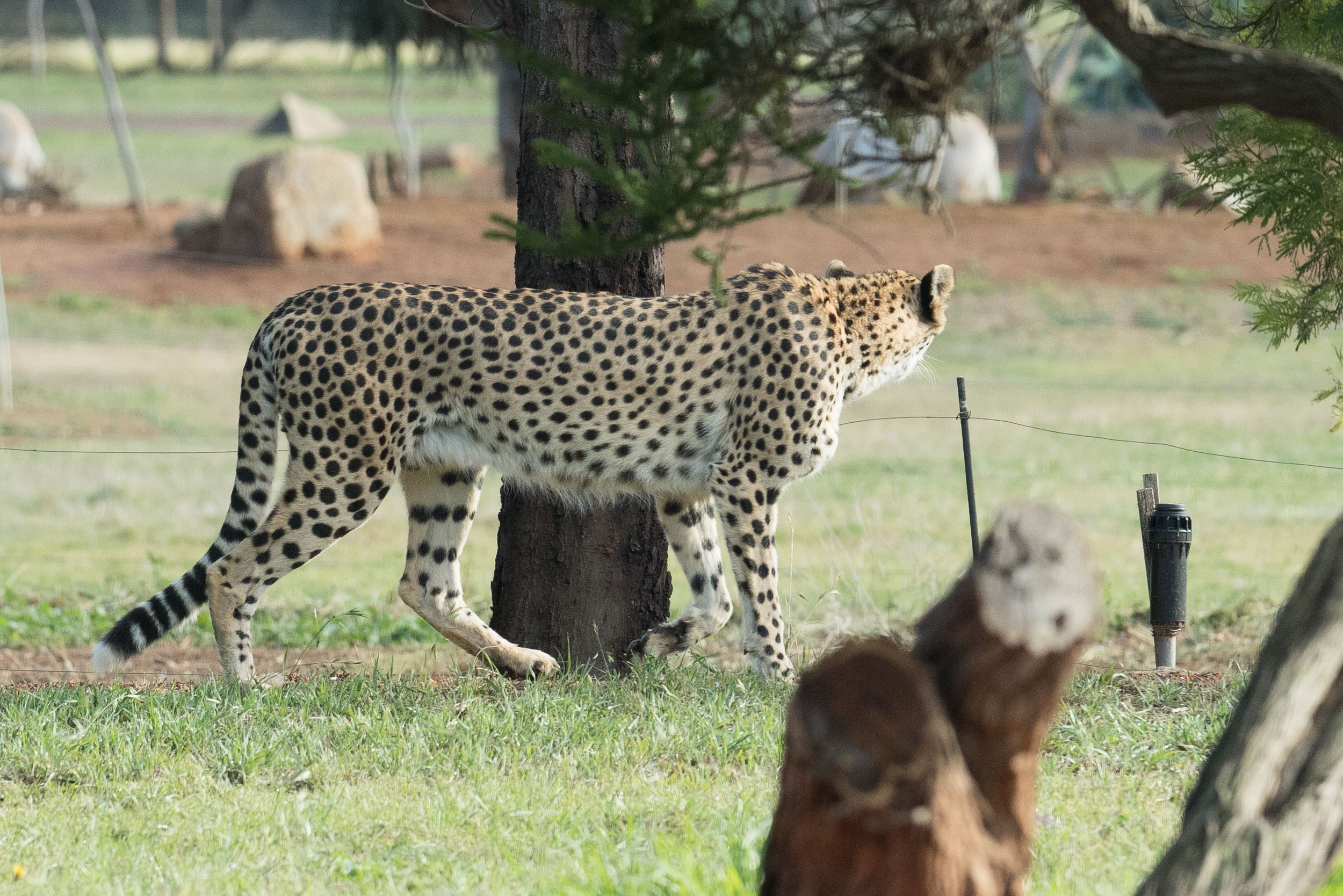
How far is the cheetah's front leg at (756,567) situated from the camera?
564cm

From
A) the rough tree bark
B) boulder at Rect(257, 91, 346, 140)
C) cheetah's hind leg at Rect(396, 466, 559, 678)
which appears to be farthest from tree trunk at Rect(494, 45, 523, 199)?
the rough tree bark

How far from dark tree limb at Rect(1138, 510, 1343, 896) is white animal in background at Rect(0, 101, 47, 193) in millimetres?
23802

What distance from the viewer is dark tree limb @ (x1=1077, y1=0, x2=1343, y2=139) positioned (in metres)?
3.06

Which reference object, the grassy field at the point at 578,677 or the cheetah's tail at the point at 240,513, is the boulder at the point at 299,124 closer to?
the grassy field at the point at 578,677

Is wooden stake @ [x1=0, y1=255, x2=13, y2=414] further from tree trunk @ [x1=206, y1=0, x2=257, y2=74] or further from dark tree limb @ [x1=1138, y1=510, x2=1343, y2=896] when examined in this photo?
tree trunk @ [x1=206, y1=0, x2=257, y2=74]

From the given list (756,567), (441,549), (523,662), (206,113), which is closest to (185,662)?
(441,549)

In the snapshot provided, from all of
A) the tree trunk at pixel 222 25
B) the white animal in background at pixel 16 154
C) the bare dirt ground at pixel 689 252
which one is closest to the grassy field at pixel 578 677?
the bare dirt ground at pixel 689 252

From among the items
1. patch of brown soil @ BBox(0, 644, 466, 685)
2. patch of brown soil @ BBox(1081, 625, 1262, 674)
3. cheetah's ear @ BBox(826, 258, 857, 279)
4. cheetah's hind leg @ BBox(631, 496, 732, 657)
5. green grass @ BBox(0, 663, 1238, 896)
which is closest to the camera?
green grass @ BBox(0, 663, 1238, 896)

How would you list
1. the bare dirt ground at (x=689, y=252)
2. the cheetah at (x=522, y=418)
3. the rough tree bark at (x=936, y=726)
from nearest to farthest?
1. the rough tree bark at (x=936, y=726)
2. the cheetah at (x=522, y=418)
3. the bare dirt ground at (x=689, y=252)

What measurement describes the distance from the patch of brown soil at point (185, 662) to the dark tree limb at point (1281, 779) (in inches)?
163

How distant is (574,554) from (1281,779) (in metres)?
3.53

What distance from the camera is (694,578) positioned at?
599 cm

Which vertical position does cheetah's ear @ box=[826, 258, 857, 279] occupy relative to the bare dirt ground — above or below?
above

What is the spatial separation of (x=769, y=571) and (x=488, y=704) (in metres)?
1.18
